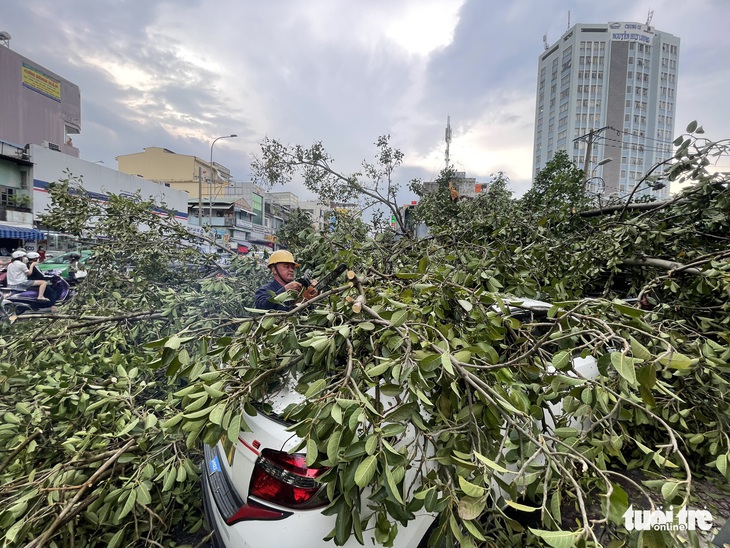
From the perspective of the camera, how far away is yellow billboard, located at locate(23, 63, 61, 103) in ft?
93.6

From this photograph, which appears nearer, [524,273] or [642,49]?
[524,273]

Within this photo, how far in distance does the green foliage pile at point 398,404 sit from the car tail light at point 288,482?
118 millimetres

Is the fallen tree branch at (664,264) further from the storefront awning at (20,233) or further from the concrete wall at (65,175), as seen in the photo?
the storefront awning at (20,233)

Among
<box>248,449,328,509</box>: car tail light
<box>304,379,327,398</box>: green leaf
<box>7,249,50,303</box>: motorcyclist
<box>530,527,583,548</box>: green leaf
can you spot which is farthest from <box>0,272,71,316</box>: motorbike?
<box>530,527,583,548</box>: green leaf

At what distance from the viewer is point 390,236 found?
19.5 feet

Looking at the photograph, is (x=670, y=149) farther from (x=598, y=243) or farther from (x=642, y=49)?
(x=642, y=49)

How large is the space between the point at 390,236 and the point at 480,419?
4.66 m

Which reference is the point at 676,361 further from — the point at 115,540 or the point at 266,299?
the point at 266,299

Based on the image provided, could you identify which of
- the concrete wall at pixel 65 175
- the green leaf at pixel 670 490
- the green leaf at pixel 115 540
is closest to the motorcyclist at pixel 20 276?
the green leaf at pixel 115 540

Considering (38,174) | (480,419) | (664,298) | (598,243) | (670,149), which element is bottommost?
(480,419)

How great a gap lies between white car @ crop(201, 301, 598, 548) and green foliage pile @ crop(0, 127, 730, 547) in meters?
0.13

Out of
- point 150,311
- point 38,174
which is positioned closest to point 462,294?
point 150,311

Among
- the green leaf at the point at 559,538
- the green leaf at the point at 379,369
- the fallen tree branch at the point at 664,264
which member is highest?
the fallen tree branch at the point at 664,264

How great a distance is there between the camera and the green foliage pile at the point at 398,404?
1.21 metres
